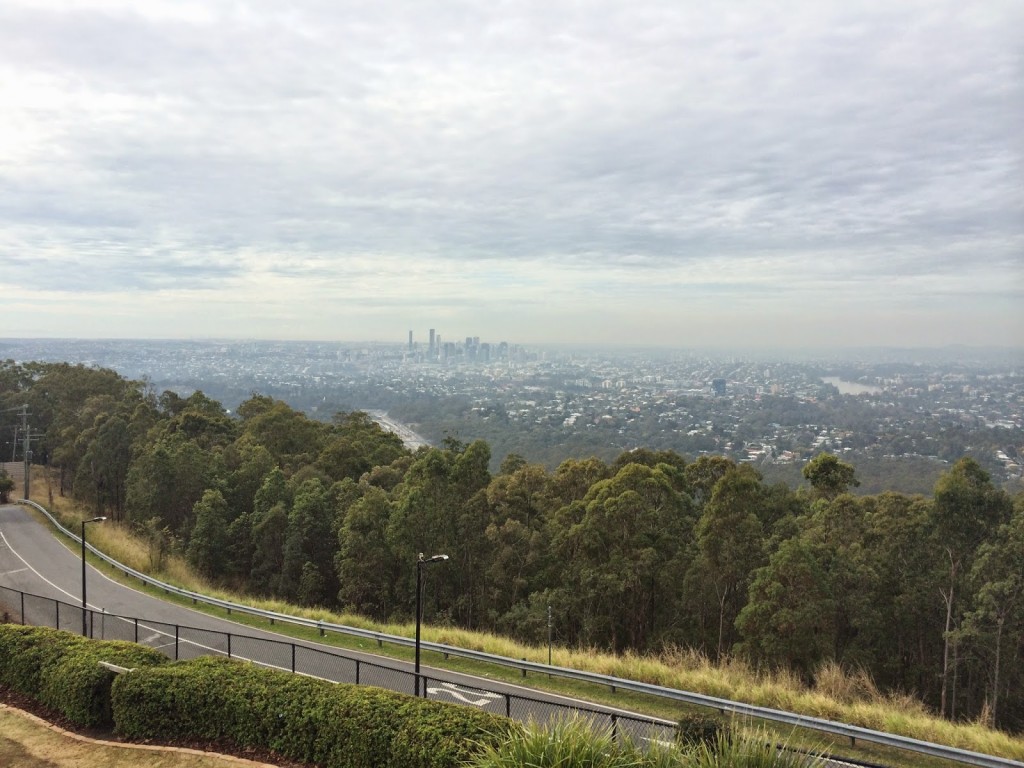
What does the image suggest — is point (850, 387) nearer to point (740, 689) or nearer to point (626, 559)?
point (626, 559)

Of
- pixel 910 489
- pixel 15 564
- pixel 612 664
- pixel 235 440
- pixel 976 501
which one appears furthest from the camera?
pixel 235 440

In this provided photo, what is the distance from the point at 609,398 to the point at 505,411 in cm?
2599

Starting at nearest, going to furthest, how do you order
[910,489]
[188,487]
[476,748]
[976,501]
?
1. [476,748]
2. [976,501]
3. [188,487]
4. [910,489]

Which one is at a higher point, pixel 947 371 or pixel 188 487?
pixel 947 371

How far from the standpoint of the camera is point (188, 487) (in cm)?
4066

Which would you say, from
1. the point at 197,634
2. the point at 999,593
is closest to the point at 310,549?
the point at 197,634

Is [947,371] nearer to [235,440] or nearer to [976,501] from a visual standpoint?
[976,501]

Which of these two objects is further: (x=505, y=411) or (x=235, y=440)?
(x=505, y=411)

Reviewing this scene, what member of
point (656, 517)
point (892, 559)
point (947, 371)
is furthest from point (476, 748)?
point (947, 371)

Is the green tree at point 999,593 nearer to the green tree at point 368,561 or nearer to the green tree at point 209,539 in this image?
the green tree at point 368,561

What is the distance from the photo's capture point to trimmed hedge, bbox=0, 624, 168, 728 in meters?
11.3

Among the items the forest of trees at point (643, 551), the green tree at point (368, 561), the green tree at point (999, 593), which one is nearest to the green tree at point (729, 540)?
the forest of trees at point (643, 551)

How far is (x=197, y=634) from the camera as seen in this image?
2014 cm

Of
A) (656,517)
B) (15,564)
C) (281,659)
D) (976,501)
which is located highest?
(976,501)
